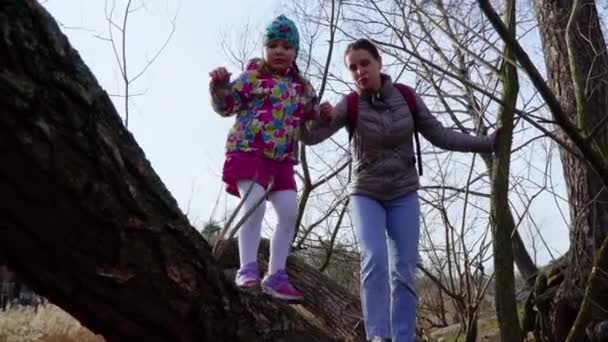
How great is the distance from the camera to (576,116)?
3.55 meters

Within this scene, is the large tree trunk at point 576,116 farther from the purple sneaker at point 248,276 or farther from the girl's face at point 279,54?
the purple sneaker at point 248,276

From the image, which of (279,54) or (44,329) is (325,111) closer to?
(279,54)

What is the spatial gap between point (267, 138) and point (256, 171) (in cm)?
17

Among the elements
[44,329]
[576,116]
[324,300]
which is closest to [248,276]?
[324,300]

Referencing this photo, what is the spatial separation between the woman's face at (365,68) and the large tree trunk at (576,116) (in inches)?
43.5

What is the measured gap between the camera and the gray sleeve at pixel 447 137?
120 inches

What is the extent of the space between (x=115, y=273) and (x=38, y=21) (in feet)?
1.64

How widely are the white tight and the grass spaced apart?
10.0 ft

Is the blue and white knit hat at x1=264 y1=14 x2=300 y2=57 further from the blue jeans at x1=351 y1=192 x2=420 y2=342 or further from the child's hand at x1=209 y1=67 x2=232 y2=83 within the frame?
the blue jeans at x1=351 y1=192 x2=420 y2=342

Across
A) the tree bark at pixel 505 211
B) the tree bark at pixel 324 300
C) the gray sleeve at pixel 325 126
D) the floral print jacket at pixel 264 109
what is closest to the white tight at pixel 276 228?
the floral print jacket at pixel 264 109

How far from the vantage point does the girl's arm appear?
10.2 feet

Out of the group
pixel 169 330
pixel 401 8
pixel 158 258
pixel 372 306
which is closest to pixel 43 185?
pixel 158 258

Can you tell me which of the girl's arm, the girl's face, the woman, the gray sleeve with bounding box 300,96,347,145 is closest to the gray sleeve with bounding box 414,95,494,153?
the woman

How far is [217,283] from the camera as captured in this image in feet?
5.45
